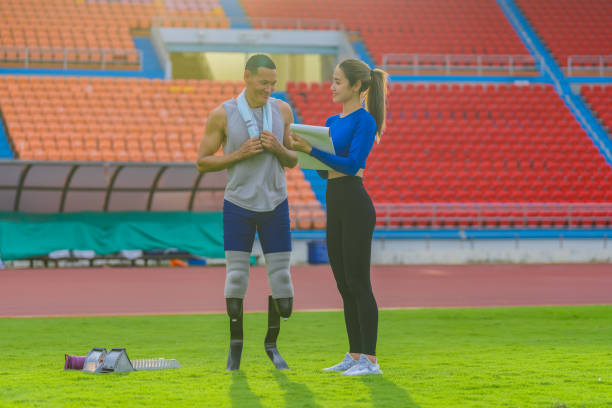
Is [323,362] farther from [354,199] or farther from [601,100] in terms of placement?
Answer: [601,100]

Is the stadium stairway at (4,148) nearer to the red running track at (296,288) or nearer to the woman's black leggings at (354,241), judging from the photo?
the red running track at (296,288)

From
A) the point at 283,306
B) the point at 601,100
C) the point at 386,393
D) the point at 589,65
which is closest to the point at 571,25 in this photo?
the point at 589,65

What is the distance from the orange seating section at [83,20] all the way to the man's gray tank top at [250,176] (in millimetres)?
26973

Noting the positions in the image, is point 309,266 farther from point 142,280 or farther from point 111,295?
point 111,295

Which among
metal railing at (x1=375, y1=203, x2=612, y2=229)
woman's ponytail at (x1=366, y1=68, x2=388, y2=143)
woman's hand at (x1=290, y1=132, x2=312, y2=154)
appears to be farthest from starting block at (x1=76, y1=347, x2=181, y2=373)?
metal railing at (x1=375, y1=203, x2=612, y2=229)

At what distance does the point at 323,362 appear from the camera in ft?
22.3

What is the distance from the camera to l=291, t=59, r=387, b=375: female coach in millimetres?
5980

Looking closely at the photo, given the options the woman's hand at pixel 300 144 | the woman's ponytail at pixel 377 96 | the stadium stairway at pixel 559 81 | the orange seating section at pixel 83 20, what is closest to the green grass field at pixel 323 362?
the woman's hand at pixel 300 144

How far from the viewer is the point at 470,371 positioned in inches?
246

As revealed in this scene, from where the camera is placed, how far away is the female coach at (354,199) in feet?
19.6

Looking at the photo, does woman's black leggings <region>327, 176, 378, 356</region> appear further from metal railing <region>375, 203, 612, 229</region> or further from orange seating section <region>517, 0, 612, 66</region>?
orange seating section <region>517, 0, 612, 66</region>

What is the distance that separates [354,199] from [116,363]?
1.97 meters

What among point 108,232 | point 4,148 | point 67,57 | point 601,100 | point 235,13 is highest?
point 235,13

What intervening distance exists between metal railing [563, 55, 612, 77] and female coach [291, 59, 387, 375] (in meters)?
29.9
